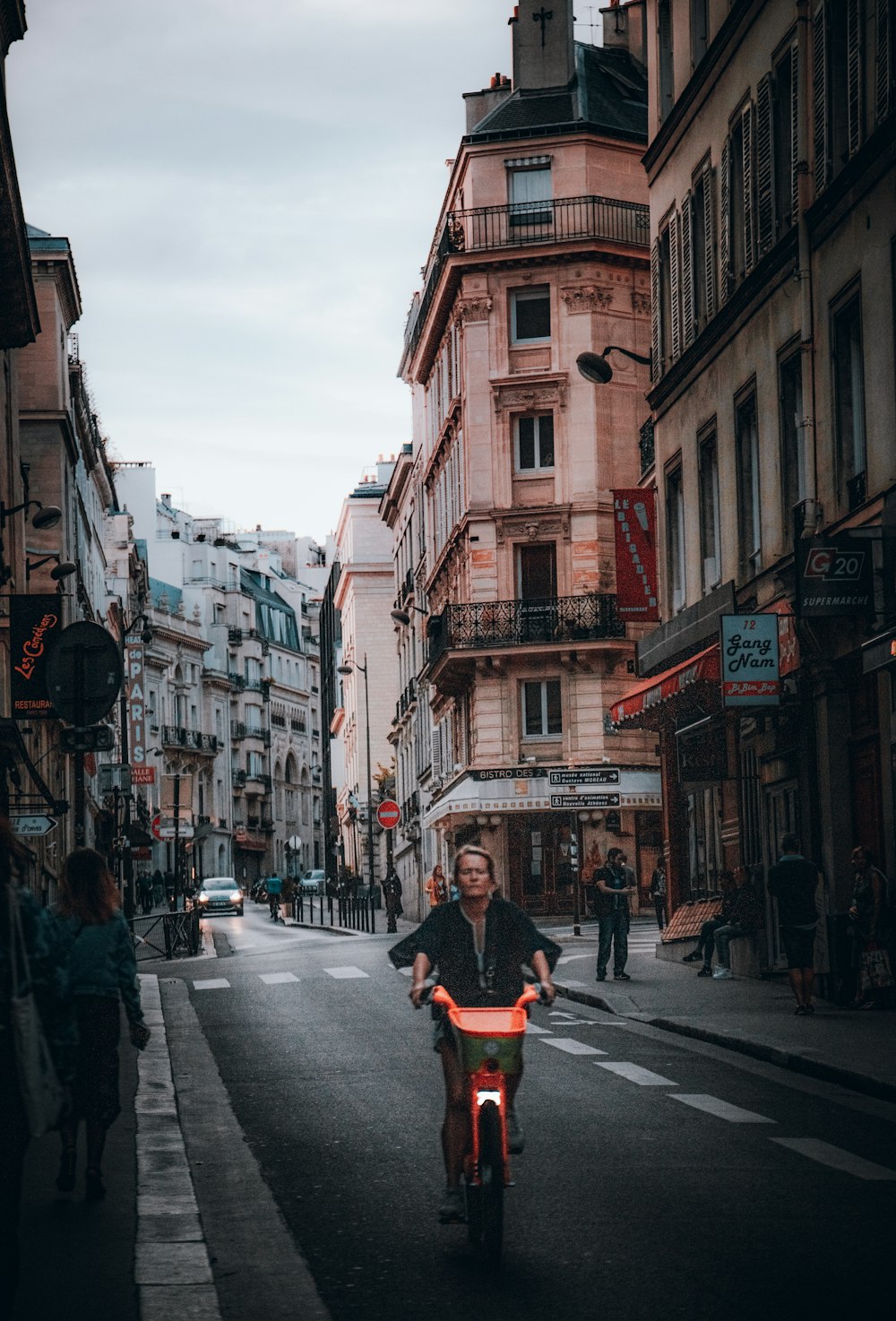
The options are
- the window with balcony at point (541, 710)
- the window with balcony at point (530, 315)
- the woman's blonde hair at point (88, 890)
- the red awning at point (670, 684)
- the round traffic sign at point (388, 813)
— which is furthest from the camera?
the window with balcony at point (530, 315)

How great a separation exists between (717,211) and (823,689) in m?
8.64

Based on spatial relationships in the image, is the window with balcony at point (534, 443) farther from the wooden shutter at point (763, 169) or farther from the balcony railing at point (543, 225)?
the wooden shutter at point (763, 169)

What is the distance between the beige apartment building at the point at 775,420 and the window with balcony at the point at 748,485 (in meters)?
0.03

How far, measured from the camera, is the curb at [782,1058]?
14.0 m

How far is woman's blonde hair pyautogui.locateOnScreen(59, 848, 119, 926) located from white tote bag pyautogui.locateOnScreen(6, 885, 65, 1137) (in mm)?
3583

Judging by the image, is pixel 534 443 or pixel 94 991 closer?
pixel 94 991

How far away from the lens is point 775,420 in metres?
25.4

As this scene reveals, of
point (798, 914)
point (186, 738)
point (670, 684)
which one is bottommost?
point (798, 914)

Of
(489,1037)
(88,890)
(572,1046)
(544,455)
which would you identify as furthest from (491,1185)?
(544,455)

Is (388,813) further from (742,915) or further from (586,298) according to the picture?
(742,915)

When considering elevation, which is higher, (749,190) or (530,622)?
(749,190)

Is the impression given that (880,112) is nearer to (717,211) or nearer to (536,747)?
(717,211)

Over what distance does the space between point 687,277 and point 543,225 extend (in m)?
27.3

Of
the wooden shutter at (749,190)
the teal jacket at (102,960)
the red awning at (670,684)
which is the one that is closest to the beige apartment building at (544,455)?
the red awning at (670,684)
